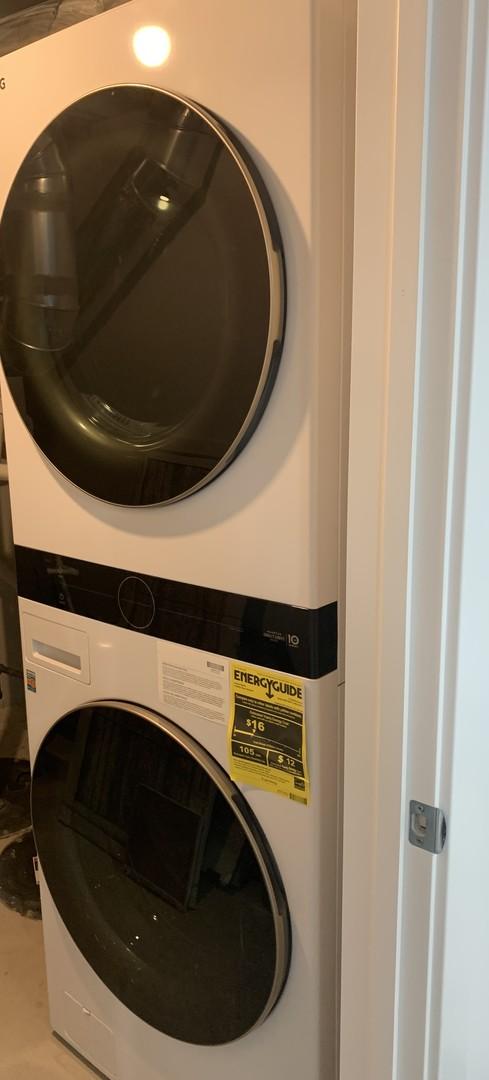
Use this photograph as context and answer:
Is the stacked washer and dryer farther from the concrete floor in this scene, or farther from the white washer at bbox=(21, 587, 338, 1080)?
the concrete floor

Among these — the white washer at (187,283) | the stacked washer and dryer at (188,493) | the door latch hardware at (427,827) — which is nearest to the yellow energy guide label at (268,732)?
the stacked washer and dryer at (188,493)

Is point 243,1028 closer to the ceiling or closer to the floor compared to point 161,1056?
closer to the ceiling

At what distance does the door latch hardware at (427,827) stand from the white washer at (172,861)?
222mm

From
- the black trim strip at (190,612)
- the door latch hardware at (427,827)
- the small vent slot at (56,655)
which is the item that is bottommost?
the small vent slot at (56,655)

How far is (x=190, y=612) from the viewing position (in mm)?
1126

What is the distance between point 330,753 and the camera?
3.38ft

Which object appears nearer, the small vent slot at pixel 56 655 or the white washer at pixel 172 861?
the white washer at pixel 172 861

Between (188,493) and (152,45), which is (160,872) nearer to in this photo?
(188,493)

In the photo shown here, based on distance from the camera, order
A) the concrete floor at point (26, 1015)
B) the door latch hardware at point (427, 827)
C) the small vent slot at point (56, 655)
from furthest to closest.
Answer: the concrete floor at point (26, 1015)
the small vent slot at point (56, 655)
the door latch hardware at point (427, 827)

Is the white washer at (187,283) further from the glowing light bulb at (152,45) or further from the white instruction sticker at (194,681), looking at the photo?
the white instruction sticker at (194,681)

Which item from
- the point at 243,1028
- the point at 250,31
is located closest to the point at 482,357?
the point at 250,31

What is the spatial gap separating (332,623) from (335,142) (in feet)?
1.83

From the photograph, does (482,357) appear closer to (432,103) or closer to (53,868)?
(432,103)

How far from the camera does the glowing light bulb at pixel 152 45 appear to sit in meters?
0.99
